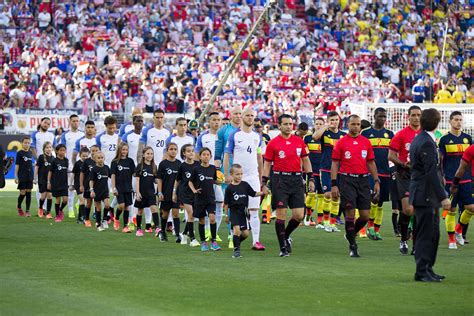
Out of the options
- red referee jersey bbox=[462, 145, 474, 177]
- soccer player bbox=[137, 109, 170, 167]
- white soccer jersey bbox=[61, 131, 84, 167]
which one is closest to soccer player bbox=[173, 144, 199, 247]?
soccer player bbox=[137, 109, 170, 167]

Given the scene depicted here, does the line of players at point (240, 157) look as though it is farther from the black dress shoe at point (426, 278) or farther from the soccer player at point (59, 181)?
the black dress shoe at point (426, 278)

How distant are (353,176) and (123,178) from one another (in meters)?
5.73

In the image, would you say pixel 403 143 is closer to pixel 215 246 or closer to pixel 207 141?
pixel 215 246

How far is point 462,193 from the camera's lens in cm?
1867

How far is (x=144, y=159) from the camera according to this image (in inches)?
829

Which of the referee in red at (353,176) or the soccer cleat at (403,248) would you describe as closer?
the referee in red at (353,176)

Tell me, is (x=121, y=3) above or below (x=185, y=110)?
above

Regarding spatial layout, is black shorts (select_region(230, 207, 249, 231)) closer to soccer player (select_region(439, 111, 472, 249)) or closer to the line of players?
the line of players

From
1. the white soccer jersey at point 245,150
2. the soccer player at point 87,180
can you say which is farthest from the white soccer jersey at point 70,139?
the white soccer jersey at point 245,150

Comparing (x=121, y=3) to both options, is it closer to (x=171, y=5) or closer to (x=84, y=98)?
(x=171, y=5)

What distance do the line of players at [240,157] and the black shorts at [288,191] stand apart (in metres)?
0.83

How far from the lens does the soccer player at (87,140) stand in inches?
964

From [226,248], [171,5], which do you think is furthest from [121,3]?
[226,248]

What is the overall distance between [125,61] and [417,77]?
12351 mm
